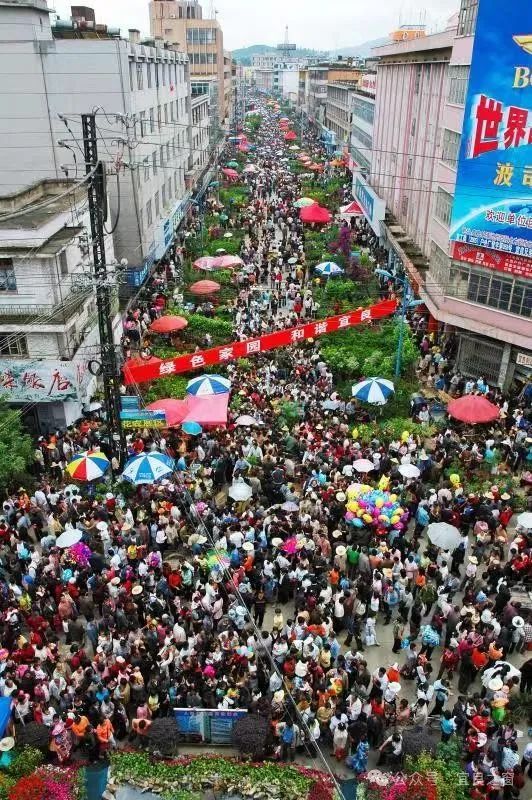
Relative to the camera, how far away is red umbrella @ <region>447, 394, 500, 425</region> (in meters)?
18.2

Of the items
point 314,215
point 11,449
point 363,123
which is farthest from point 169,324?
point 363,123

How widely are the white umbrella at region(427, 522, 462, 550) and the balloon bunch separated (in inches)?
42.0

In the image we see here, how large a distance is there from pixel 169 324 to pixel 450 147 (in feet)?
38.9

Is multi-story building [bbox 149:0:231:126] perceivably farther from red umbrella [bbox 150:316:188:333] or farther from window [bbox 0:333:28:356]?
window [bbox 0:333:28:356]

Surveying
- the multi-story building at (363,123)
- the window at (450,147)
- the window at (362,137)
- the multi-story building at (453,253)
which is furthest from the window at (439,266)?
the window at (362,137)

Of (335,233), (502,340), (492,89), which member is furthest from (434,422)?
(335,233)

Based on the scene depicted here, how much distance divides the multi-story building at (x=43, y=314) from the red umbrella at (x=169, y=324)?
11.8 feet

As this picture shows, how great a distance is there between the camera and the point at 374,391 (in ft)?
63.9

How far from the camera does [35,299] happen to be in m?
18.6

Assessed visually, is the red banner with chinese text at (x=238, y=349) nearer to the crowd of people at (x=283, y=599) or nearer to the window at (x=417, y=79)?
the crowd of people at (x=283, y=599)

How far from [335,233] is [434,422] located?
21.7 metres

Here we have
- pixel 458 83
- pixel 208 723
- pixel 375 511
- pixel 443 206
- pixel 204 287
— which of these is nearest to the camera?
pixel 208 723

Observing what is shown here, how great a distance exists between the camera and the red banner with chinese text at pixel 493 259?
67.1 ft

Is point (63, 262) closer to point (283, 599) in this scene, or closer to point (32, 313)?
point (32, 313)
